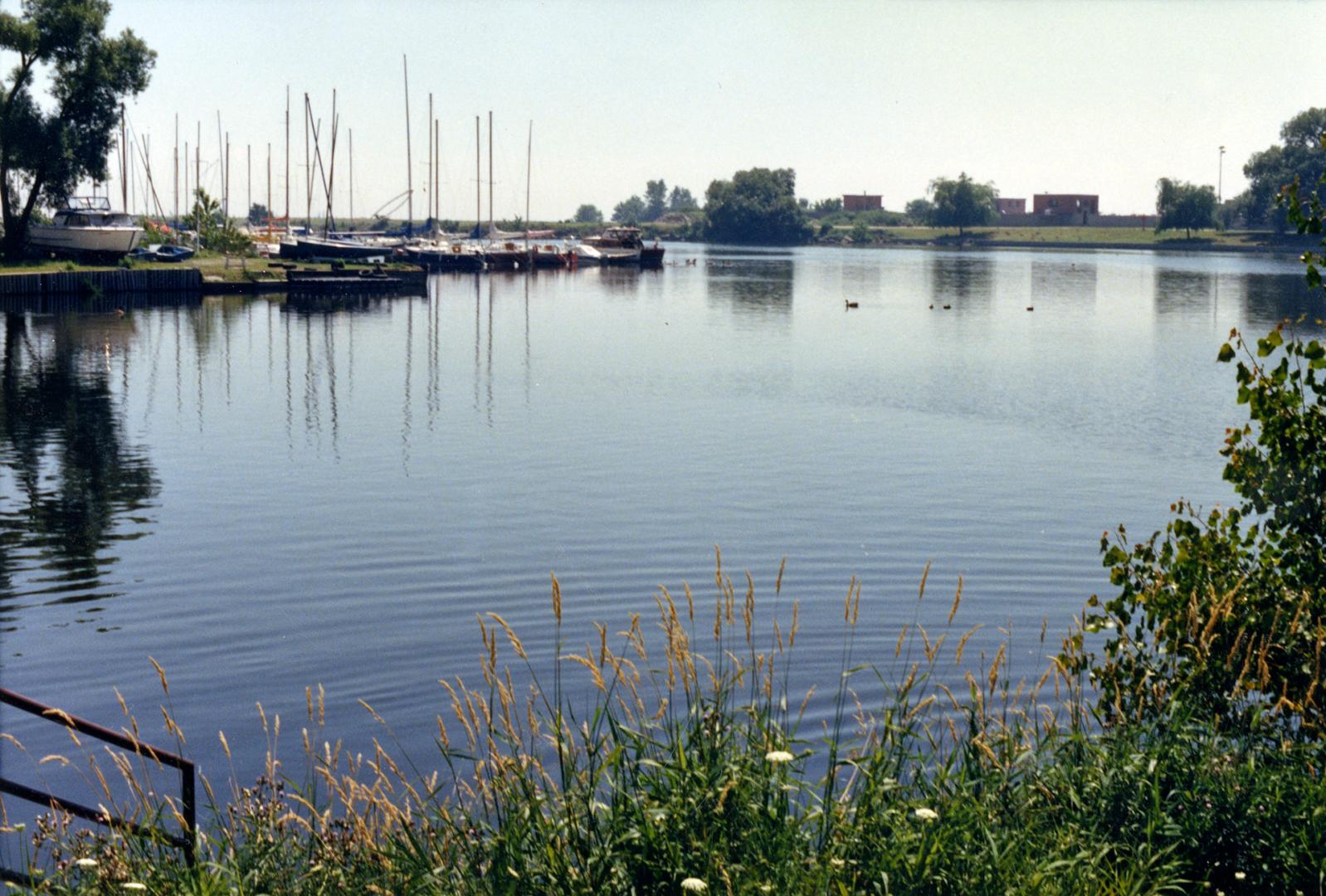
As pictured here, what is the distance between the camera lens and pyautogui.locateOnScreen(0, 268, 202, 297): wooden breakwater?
65.1 metres

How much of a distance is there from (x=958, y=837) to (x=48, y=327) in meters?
55.0

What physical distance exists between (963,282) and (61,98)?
78735 millimetres

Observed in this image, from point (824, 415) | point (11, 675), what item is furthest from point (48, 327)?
point (11, 675)

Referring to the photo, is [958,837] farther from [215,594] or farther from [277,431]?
[277,431]

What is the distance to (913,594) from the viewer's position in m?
18.4

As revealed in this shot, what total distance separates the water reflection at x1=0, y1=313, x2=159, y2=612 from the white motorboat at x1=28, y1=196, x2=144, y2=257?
29471 mm

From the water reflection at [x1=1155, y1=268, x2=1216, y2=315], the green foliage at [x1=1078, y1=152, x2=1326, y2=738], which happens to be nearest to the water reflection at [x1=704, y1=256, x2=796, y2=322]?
the water reflection at [x1=1155, y1=268, x2=1216, y2=315]

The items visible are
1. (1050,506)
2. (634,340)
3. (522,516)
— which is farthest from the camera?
(634,340)

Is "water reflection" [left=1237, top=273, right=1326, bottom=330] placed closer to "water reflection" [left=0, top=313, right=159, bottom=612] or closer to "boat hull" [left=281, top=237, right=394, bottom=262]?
"water reflection" [left=0, top=313, right=159, bottom=612]

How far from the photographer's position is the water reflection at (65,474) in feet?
63.0

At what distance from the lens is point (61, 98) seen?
71.8m

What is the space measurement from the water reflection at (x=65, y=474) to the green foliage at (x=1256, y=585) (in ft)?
45.1

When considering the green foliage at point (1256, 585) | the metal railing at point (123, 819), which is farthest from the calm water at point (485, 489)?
the green foliage at point (1256, 585)

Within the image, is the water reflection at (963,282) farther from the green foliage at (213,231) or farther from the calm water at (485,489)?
the green foliage at (213,231)
